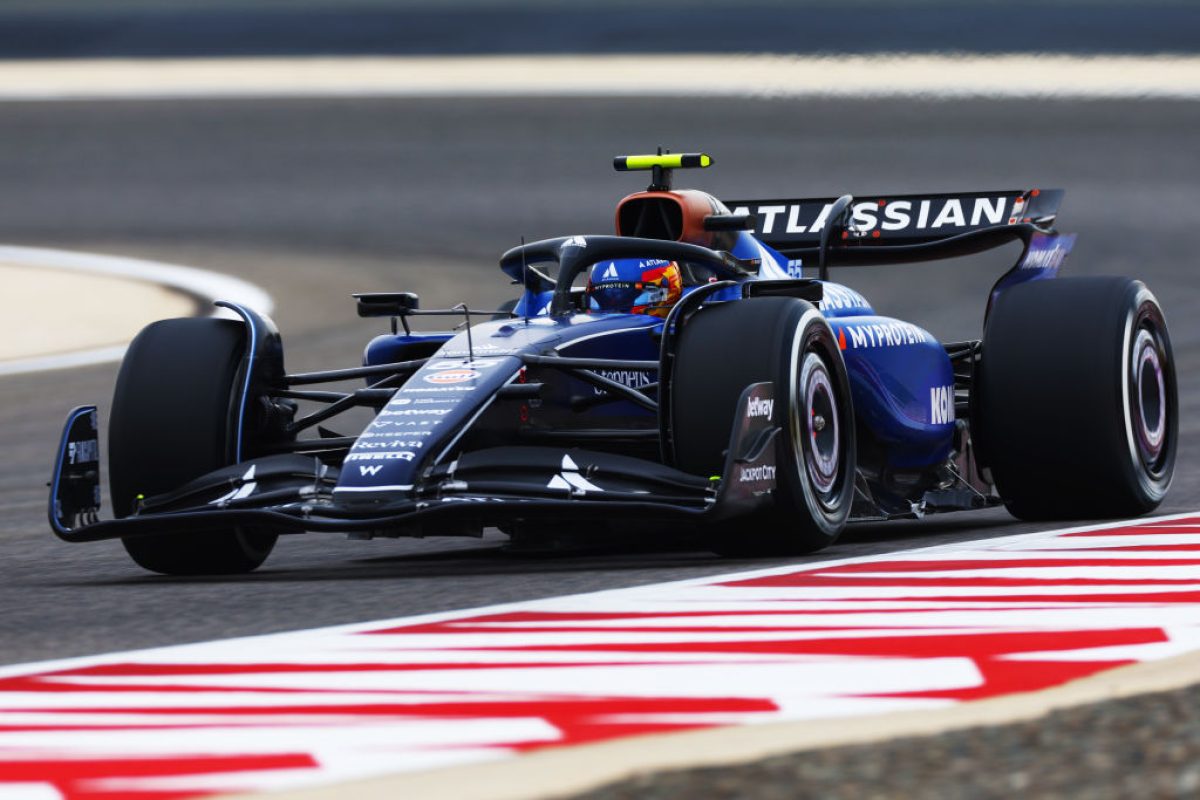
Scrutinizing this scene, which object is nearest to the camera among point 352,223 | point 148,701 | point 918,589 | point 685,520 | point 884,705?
point 884,705

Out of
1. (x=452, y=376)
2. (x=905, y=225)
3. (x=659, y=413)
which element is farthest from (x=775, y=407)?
(x=905, y=225)

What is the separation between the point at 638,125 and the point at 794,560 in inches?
912

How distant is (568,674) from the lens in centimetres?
482

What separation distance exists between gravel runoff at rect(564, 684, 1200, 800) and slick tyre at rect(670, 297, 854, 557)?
10.4 feet

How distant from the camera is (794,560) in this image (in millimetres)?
7324

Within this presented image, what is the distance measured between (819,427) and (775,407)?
0.52m

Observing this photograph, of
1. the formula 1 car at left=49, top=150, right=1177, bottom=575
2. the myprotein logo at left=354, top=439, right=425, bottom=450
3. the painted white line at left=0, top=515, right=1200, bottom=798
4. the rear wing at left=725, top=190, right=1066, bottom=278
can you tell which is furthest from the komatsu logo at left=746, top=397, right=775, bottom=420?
the rear wing at left=725, top=190, right=1066, bottom=278

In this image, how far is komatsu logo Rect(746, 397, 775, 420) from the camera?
7118 mm

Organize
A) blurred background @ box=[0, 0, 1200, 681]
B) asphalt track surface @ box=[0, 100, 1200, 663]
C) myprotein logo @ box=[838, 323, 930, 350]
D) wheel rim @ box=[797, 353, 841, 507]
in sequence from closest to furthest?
wheel rim @ box=[797, 353, 841, 507]
myprotein logo @ box=[838, 323, 930, 350]
asphalt track surface @ box=[0, 100, 1200, 663]
blurred background @ box=[0, 0, 1200, 681]

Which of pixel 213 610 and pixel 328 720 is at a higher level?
pixel 328 720

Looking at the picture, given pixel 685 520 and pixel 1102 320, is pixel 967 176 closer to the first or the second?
pixel 1102 320

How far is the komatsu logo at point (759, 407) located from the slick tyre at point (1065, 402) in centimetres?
189

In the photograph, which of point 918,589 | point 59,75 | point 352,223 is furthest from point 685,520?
point 59,75

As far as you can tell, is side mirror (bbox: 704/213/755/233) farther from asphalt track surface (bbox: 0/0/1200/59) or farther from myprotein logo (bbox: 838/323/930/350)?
asphalt track surface (bbox: 0/0/1200/59)
